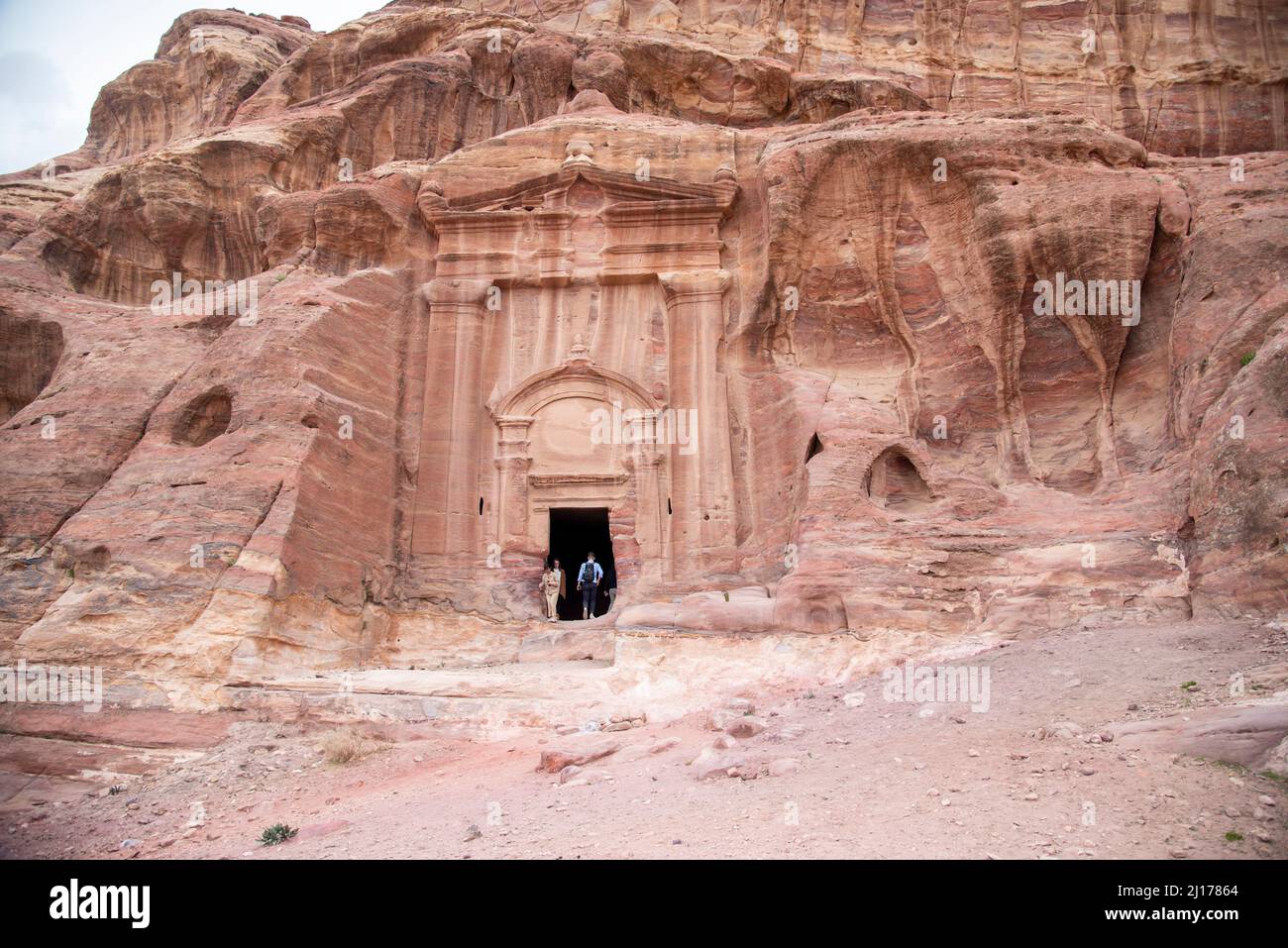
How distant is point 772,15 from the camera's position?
88.6ft

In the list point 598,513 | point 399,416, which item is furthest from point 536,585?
point 399,416

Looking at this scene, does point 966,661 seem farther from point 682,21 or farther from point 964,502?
point 682,21

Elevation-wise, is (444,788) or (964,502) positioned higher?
(964,502)

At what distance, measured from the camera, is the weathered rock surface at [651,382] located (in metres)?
13.1

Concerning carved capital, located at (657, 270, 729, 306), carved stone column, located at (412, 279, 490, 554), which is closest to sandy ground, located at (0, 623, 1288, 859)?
carved stone column, located at (412, 279, 490, 554)

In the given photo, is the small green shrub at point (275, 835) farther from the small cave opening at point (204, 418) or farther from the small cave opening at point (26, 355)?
the small cave opening at point (26, 355)

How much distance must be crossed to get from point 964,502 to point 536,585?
7.56 m

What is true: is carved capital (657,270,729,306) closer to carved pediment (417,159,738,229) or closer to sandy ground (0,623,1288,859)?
carved pediment (417,159,738,229)

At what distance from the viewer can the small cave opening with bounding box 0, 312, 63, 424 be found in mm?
19172

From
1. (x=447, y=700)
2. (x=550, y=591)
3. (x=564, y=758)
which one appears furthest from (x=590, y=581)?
(x=564, y=758)

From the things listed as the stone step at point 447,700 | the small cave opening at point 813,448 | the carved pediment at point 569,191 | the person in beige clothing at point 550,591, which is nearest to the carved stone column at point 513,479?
the person in beige clothing at point 550,591

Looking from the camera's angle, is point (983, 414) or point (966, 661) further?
point (983, 414)

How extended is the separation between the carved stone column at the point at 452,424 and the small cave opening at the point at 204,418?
11.7 feet

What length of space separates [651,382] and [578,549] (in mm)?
4778
